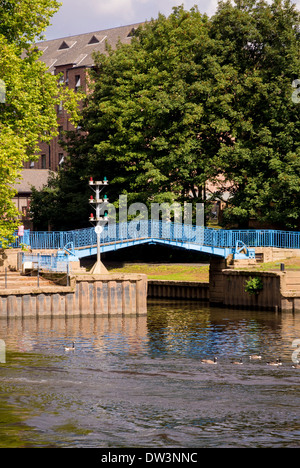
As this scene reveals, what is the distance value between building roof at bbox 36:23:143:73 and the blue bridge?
59.2m

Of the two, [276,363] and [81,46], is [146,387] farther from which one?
[81,46]

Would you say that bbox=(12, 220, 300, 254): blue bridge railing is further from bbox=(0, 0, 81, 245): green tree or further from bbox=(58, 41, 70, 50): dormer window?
bbox=(58, 41, 70, 50): dormer window

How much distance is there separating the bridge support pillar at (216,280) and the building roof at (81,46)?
61279mm

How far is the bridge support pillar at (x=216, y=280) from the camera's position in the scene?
5666 centimetres

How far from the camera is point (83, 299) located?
153 feet

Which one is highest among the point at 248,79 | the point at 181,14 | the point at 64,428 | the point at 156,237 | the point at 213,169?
the point at 181,14

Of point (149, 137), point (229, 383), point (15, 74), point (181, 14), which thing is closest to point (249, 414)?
point (229, 383)

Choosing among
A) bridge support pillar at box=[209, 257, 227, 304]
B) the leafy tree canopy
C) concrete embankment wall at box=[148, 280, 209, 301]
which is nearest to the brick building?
the leafy tree canopy

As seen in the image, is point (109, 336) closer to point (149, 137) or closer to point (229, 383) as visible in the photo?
point (229, 383)

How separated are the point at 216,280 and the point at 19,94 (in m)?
18.0

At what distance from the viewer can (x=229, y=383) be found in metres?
28.6

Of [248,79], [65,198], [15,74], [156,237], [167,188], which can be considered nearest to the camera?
[15,74]

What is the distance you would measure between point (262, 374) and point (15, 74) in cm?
2495

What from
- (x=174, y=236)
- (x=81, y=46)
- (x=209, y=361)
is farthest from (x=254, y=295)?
(x=81, y=46)
